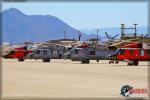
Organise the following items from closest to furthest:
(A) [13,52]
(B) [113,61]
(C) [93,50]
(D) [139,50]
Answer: (D) [139,50] → (B) [113,61] → (C) [93,50] → (A) [13,52]

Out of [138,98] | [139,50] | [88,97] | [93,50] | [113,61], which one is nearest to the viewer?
[138,98]

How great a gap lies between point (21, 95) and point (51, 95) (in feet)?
3.48

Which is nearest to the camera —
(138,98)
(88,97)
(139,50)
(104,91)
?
(138,98)

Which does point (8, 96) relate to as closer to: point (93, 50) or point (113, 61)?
point (113, 61)

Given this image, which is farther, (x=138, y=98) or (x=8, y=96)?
(x=8, y=96)

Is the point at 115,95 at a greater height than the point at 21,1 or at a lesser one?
lesser

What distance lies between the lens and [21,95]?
15.5 m

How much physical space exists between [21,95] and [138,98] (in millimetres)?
4199

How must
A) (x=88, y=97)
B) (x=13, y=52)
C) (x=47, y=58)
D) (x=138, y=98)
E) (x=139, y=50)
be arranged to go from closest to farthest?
(x=138, y=98)
(x=88, y=97)
(x=139, y=50)
(x=47, y=58)
(x=13, y=52)

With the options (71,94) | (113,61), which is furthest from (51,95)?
(113,61)


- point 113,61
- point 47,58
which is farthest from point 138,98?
point 47,58

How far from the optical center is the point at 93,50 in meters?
50.9

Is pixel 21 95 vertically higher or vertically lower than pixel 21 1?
lower

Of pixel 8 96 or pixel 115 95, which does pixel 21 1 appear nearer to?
pixel 8 96
